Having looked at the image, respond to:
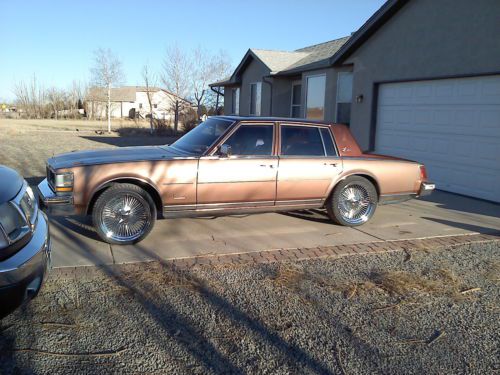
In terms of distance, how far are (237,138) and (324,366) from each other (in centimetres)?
368

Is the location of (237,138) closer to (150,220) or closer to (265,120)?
(265,120)

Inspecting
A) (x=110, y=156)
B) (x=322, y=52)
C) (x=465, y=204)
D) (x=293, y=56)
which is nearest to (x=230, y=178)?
(x=110, y=156)

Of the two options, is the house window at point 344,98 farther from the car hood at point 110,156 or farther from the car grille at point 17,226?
the car grille at point 17,226

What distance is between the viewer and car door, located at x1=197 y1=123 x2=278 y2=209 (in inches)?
233

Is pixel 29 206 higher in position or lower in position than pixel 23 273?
higher

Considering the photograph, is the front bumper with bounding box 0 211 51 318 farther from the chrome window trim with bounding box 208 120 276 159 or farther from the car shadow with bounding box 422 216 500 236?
the car shadow with bounding box 422 216 500 236

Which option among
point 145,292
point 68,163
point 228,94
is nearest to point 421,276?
point 145,292

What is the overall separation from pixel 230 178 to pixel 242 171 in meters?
0.20

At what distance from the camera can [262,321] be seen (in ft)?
12.5

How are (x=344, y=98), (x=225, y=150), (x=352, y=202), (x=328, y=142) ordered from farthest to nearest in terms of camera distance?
1. (x=344, y=98)
2. (x=352, y=202)
3. (x=328, y=142)
4. (x=225, y=150)

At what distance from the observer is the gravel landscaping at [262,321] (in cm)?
322

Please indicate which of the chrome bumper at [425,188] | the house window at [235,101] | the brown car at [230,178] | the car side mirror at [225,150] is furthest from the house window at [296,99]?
the car side mirror at [225,150]

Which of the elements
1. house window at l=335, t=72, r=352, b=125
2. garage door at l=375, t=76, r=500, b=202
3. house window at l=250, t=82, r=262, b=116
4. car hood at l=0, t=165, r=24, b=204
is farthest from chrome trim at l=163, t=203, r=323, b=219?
house window at l=250, t=82, r=262, b=116

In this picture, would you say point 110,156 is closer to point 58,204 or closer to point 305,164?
point 58,204
